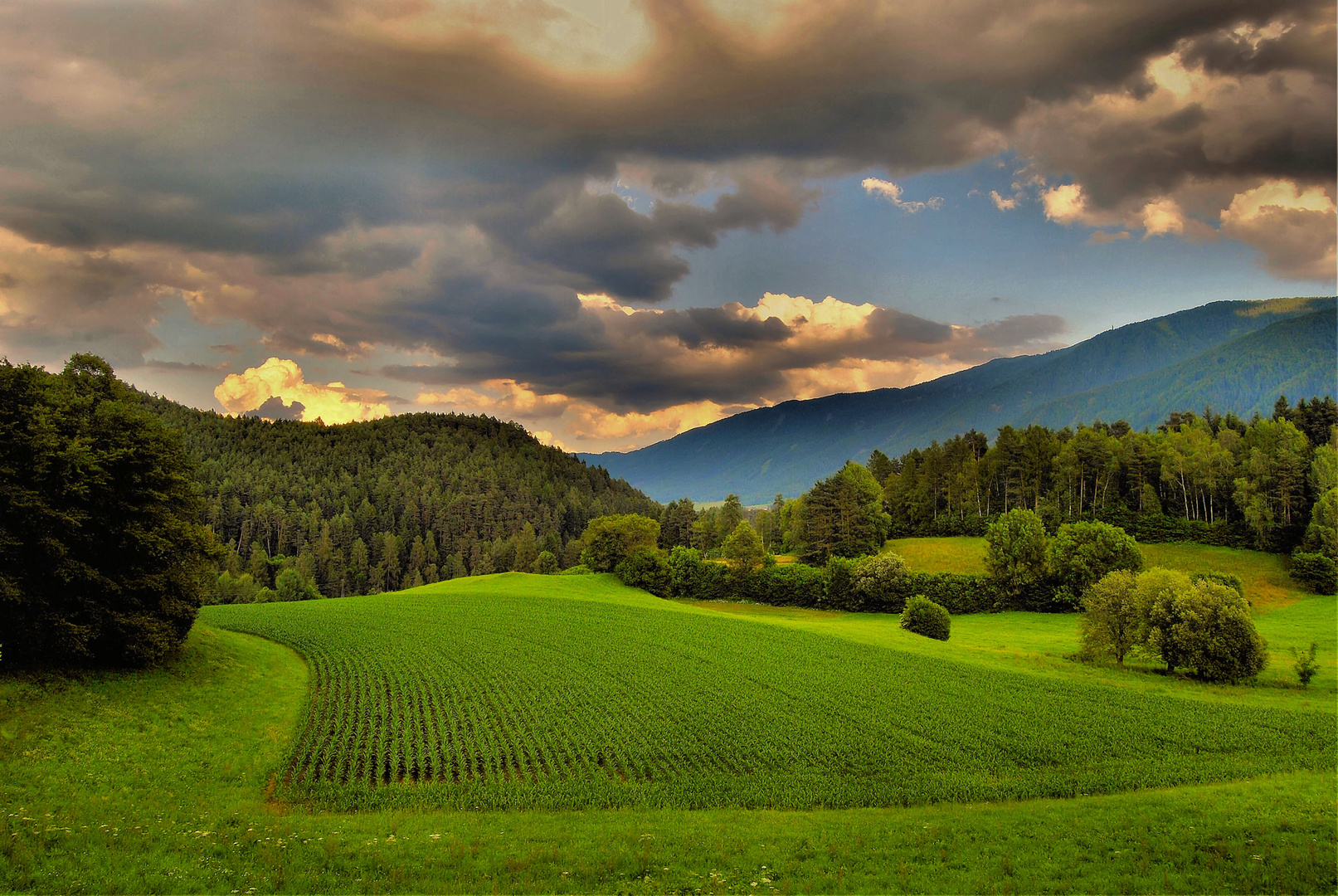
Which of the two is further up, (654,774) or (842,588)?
(654,774)

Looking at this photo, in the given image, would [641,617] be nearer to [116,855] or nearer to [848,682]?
[848,682]

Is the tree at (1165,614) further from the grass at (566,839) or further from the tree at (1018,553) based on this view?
the tree at (1018,553)

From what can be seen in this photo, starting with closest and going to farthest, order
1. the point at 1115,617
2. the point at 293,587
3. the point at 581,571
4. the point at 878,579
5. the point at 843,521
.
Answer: the point at 1115,617, the point at 878,579, the point at 843,521, the point at 581,571, the point at 293,587

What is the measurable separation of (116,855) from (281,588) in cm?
11958

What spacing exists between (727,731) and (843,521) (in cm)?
7566

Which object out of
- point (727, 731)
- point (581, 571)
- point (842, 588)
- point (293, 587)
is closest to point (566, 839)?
point (727, 731)

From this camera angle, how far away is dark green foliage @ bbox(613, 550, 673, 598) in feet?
310

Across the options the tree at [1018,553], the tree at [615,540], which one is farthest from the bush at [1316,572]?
the tree at [615,540]

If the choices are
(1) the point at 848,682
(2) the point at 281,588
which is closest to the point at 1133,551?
(1) the point at 848,682

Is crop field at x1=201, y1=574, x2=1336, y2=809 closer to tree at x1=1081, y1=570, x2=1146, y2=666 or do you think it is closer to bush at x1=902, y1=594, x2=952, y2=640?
tree at x1=1081, y1=570, x2=1146, y2=666

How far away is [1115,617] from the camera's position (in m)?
44.6

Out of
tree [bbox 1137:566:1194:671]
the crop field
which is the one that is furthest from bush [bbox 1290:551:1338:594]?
the crop field

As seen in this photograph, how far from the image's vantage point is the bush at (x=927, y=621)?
5756cm

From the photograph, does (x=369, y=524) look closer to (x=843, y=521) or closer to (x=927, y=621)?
(x=843, y=521)
